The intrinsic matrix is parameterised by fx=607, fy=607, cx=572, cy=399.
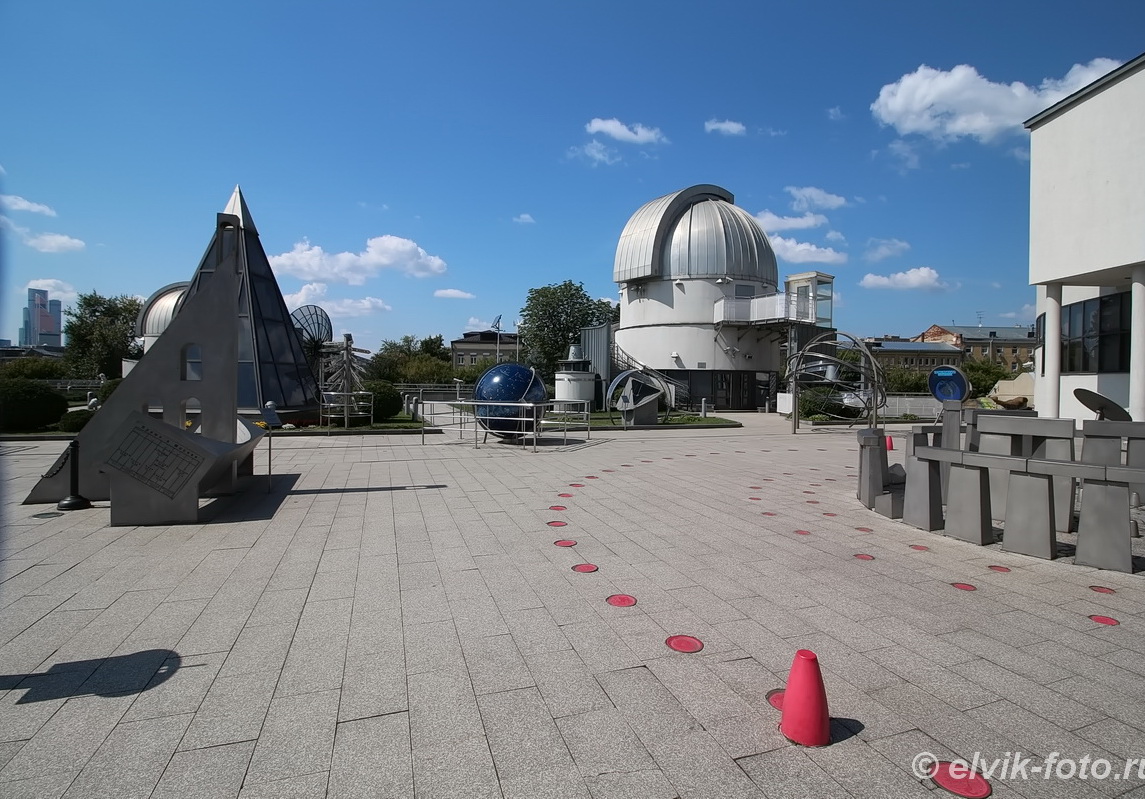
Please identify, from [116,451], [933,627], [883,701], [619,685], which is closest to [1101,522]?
[933,627]

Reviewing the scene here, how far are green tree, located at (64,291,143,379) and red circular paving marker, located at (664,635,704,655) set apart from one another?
57762 mm

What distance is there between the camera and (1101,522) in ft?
20.1

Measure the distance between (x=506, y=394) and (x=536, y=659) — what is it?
13875 mm

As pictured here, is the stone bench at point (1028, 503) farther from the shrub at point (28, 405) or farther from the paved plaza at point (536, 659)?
the shrub at point (28, 405)

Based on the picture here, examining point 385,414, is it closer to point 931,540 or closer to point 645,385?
point 645,385

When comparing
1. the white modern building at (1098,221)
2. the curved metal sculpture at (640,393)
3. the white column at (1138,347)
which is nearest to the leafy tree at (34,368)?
the curved metal sculpture at (640,393)

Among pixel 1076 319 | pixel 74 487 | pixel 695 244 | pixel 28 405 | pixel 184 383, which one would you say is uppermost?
pixel 695 244

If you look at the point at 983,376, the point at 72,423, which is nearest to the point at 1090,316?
the point at 72,423

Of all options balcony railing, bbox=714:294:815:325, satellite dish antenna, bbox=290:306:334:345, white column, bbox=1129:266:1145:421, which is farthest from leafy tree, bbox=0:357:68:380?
white column, bbox=1129:266:1145:421

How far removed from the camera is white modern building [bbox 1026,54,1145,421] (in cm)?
1339

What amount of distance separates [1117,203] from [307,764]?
60.0 feet

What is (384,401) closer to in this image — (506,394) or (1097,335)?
(506,394)

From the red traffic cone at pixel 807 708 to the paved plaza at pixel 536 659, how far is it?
0.33ft

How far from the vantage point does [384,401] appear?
24812mm
